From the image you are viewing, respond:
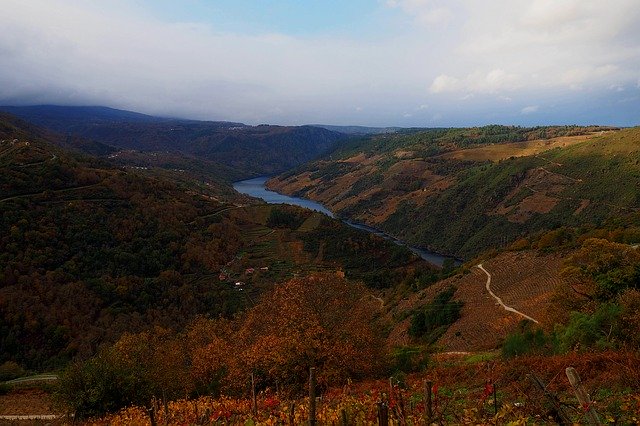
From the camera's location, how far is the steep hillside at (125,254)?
5428cm

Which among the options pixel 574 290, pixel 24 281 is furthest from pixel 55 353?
pixel 574 290

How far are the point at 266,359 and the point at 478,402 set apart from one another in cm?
1219

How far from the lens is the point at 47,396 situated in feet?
85.6

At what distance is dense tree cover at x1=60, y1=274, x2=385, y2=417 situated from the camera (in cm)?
1869

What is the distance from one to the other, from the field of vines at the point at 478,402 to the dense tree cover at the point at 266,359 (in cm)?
174

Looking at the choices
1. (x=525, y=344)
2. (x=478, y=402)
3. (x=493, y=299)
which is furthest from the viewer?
(x=493, y=299)

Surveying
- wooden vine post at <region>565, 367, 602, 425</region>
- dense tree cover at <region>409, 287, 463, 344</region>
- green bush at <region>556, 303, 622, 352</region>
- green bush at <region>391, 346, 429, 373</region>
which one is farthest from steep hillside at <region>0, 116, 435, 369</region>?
wooden vine post at <region>565, 367, 602, 425</region>

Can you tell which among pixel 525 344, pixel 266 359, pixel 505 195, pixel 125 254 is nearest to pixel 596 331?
pixel 525 344

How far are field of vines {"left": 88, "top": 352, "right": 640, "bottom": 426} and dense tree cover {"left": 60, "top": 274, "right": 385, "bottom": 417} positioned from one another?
174 cm

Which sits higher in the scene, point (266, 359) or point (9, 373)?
point (266, 359)

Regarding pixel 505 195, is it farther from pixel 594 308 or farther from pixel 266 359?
pixel 266 359

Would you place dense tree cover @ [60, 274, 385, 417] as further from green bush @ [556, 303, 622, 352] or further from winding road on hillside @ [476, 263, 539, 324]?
winding road on hillside @ [476, 263, 539, 324]

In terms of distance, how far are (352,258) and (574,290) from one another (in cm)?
7303

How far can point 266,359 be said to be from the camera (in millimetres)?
19594
